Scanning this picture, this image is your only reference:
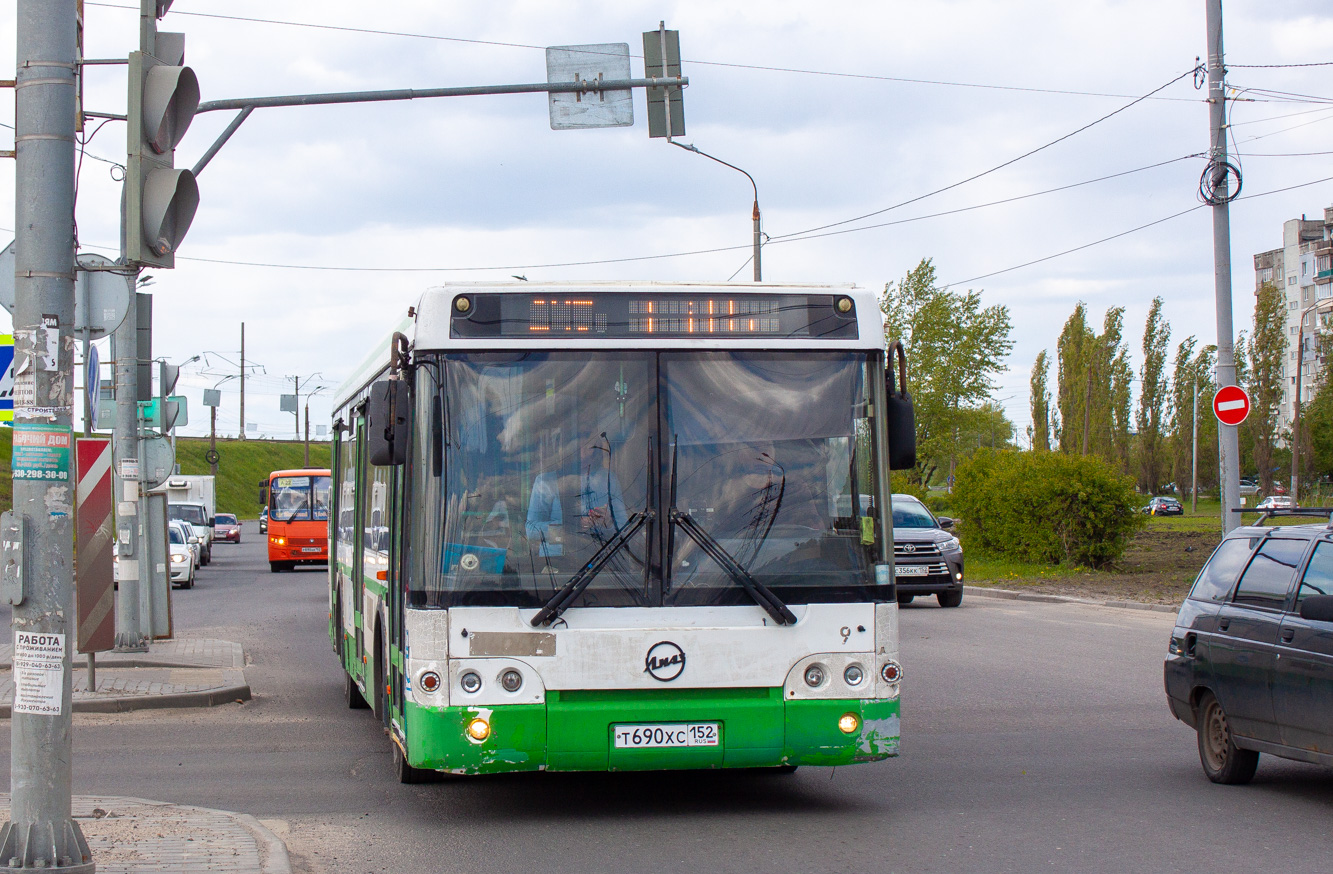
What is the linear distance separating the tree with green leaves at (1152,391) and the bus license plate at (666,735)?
8573cm

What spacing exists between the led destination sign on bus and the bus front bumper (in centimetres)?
182

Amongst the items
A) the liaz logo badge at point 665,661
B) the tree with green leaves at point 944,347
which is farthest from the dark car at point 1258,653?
the tree with green leaves at point 944,347

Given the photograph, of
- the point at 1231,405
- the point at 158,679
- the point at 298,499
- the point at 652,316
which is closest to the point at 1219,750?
the point at 652,316

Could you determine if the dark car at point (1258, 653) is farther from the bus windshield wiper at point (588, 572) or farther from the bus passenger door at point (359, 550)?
the bus passenger door at point (359, 550)

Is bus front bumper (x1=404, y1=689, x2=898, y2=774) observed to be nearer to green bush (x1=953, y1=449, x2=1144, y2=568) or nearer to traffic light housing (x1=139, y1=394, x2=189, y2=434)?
traffic light housing (x1=139, y1=394, x2=189, y2=434)

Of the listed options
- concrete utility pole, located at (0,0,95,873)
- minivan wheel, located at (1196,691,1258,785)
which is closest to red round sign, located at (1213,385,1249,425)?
minivan wheel, located at (1196,691,1258,785)

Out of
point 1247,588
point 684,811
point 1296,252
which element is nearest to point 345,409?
point 684,811

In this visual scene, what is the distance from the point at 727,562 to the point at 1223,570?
3252 mm

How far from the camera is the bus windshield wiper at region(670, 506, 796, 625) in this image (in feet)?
23.3

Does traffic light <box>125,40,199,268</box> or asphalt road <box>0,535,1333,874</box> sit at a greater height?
traffic light <box>125,40,199,268</box>

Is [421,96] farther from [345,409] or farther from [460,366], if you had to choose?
[460,366]

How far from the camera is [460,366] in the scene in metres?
7.22

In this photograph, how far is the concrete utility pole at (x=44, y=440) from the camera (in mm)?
5543

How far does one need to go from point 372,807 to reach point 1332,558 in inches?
207
